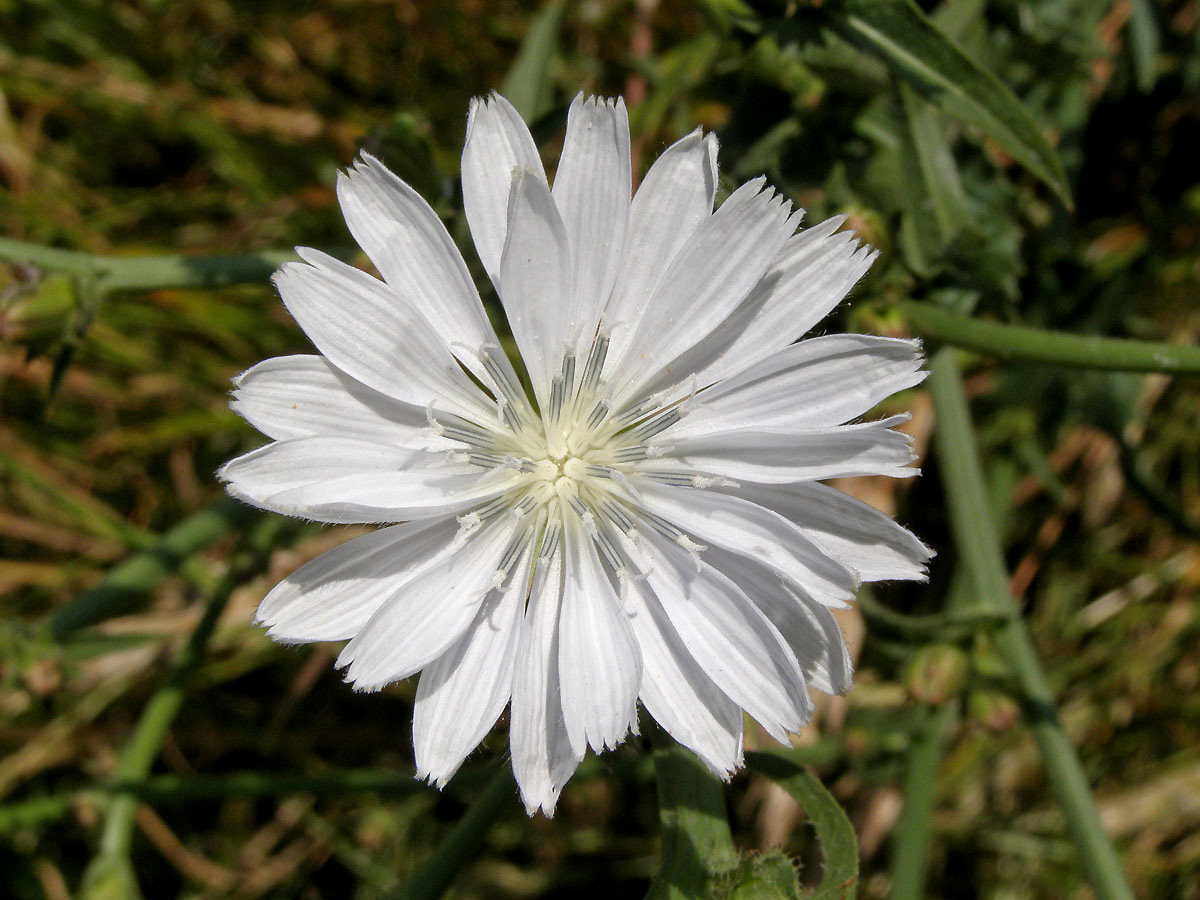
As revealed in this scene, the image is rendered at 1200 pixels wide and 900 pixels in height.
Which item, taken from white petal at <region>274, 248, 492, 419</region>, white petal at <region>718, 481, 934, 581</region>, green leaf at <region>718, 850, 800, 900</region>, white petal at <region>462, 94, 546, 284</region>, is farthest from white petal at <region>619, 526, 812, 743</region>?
white petal at <region>462, 94, 546, 284</region>

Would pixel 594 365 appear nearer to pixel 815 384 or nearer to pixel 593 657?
pixel 815 384

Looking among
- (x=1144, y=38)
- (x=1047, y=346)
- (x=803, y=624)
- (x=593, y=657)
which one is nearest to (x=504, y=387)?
(x=593, y=657)

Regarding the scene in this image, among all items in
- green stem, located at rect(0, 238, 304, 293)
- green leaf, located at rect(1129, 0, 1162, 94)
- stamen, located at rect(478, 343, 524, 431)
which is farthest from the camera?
green leaf, located at rect(1129, 0, 1162, 94)

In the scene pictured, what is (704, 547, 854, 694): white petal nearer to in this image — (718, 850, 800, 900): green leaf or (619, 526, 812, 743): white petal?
(619, 526, 812, 743): white petal

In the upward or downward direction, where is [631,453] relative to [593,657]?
upward

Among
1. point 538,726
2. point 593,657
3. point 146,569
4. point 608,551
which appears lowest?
point 538,726

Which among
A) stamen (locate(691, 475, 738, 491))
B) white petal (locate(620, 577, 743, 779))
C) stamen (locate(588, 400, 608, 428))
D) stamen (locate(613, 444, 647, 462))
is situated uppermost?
stamen (locate(588, 400, 608, 428))

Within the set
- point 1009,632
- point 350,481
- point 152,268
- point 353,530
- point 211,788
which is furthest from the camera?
point 353,530
